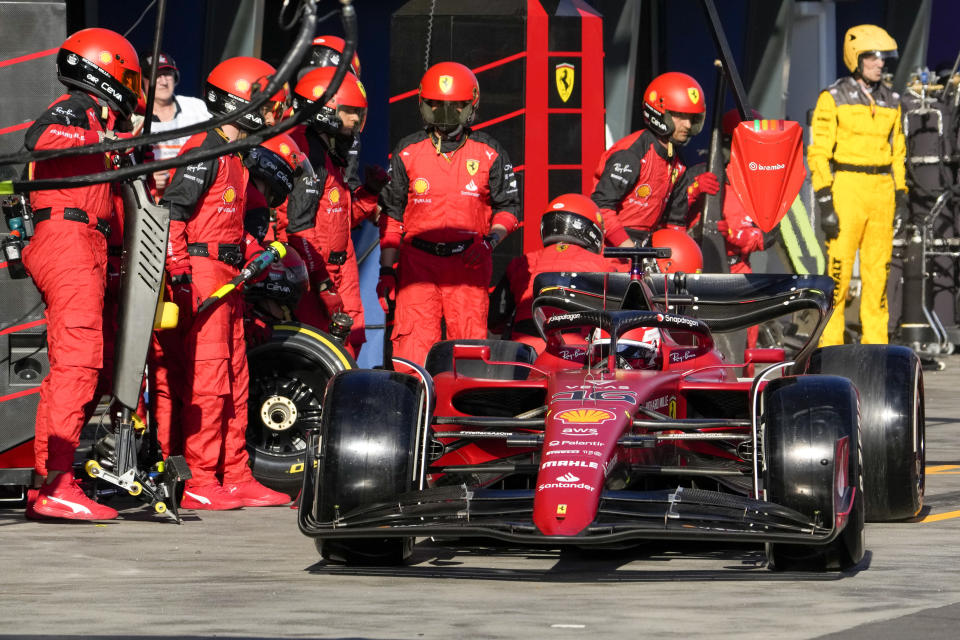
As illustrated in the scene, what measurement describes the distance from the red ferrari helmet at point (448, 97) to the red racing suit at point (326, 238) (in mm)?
645

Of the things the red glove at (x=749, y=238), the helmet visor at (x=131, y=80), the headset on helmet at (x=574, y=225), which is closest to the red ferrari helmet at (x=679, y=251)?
the headset on helmet at (x=574, y=225)

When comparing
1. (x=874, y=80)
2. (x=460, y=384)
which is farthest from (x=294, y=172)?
(x=874, y=80)

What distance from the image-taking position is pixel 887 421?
8055mm

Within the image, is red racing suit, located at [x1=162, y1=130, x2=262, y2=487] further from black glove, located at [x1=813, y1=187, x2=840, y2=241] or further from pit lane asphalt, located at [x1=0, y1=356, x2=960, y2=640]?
black glove, located at [x1=813, y1=187, x2=840, y2=241]

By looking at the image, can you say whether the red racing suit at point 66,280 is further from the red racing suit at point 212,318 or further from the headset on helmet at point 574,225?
the headset on helmet at point 574,225

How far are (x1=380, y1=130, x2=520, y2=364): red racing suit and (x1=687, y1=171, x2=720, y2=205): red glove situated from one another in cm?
229

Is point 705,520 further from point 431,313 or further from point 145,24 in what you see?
point 145,24

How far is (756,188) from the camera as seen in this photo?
480 inches

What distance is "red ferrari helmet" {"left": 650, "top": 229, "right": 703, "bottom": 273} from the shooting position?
11.4 meters

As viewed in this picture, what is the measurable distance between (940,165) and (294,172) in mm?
8394

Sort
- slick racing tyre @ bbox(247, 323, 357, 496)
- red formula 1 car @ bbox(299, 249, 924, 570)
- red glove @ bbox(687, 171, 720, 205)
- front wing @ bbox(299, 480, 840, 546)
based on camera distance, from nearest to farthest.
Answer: front wing @ bbox(299, 480, 840, 546)
red formula 1 car @ bbox(299, 249, 924, 570)
slick racing tyre @ bbox(247, 323, 357, 496)
red glove @ bbox(687, 171, 720, 205)

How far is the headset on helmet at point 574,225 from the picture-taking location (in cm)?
1091

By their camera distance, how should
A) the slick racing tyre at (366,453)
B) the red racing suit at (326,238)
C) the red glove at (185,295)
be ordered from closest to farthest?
the slick racing tyre at (366,453), the red glove at (185,295), the red racing suit at (326,238)

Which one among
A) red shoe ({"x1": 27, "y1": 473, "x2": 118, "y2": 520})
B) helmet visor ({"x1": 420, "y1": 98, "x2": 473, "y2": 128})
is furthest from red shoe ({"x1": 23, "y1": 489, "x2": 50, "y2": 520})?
helmet visor ({"x1": 420, "y1": 98, "x2": 473, "y2": 128})
